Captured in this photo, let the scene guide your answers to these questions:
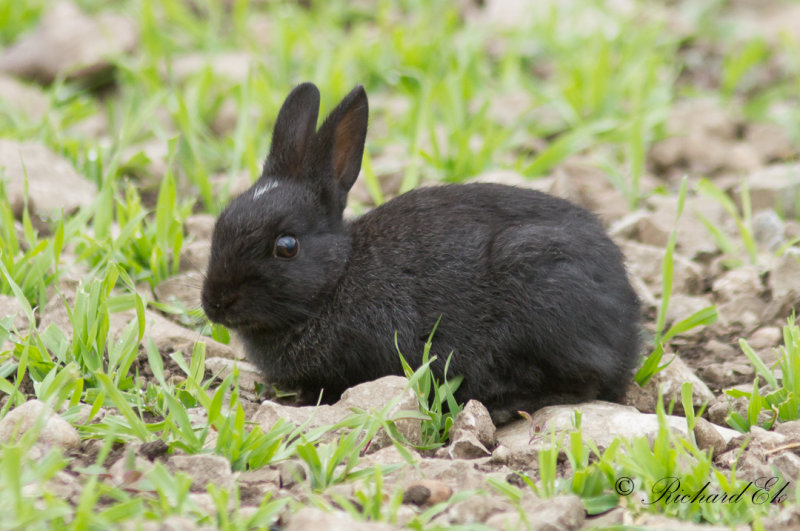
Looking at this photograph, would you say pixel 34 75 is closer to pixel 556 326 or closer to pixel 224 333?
pixel 224 333

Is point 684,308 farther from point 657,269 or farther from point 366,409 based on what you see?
point 366,409

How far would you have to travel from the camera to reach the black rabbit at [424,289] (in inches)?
183

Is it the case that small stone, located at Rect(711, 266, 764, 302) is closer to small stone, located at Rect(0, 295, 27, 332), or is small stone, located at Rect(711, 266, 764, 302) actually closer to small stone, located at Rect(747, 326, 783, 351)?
small stone, located at Rect(747, 326, 783, 351)

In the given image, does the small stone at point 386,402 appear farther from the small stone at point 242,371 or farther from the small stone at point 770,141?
the small stone at point 770,141

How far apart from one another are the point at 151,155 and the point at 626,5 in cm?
520

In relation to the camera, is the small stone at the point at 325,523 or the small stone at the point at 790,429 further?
the small stone at the point at 790,429

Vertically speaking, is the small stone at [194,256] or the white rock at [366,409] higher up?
the small stone at [194,256]

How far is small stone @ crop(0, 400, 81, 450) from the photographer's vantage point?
377 centimetres

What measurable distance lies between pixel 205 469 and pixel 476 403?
127cm

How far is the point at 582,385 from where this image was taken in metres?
4.73

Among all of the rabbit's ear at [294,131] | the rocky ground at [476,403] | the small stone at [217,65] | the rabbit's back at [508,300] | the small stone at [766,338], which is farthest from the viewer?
the small stone at [217,65]

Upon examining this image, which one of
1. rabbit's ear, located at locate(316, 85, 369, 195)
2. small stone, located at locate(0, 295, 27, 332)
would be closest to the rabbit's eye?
rabbit's ear, located at locate(316, 85, 369, 195)

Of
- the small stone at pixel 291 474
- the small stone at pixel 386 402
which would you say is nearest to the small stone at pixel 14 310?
the small stone at pixel 386 402

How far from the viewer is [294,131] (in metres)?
5.05
